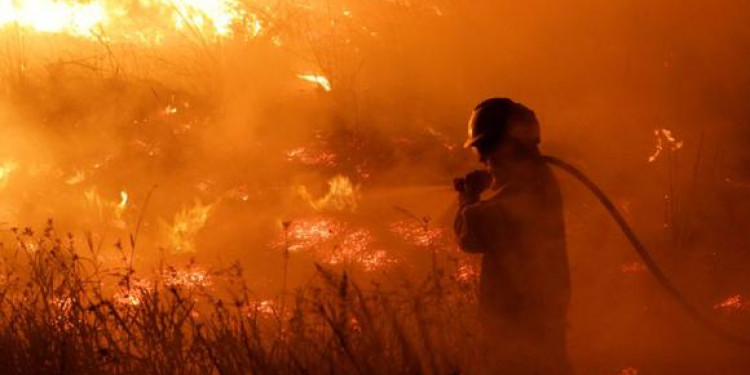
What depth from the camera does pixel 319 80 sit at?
6957mm

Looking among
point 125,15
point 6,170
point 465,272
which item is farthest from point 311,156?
point 6,170

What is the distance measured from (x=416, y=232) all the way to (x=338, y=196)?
0.72m

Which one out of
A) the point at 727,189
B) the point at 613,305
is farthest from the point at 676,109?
the point at 613,305

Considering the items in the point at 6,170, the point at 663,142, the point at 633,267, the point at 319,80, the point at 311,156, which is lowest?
the point at 633,267

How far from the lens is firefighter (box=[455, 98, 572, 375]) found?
10.5 feet

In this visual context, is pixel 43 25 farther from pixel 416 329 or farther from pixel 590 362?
pixel 590 362

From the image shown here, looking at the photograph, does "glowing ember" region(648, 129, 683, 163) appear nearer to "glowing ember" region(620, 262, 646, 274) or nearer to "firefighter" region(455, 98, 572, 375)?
"glowing ember" region(620, 262, 646, 274)

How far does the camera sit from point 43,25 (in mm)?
7344

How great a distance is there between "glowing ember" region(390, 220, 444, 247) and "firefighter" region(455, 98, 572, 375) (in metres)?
2.29

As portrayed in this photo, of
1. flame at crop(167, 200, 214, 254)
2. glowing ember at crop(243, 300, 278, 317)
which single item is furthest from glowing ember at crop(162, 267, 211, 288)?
glowing ember at crop(243, 300, 278, 317)

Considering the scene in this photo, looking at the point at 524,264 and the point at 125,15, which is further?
the point at 125,15

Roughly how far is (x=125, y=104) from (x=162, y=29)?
83 centimetres

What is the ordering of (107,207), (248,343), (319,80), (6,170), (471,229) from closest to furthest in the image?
(471,229) < (248,343) < (107,207) < (6,170) < (319,80)

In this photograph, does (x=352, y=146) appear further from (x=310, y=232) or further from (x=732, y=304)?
(x=732, y=304)
